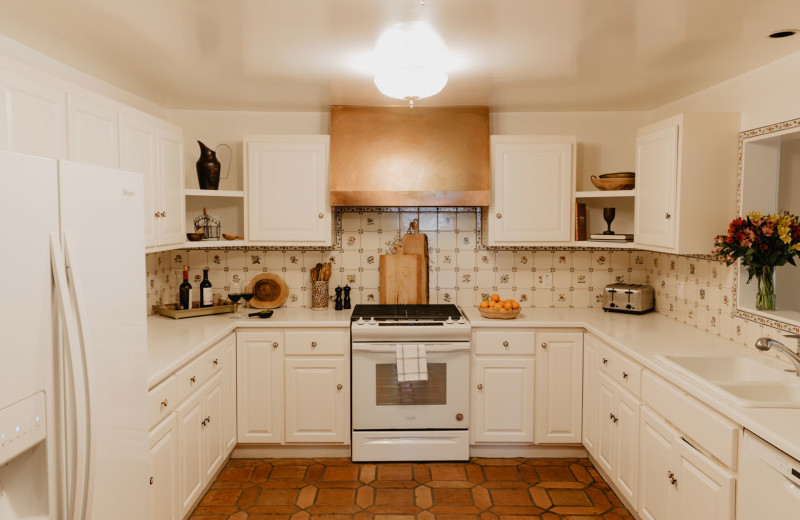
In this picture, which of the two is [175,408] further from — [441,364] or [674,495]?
[674,495]

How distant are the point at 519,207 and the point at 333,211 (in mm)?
1336

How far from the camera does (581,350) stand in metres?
3.56

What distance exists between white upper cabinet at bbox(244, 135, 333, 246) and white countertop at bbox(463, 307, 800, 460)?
1.29m

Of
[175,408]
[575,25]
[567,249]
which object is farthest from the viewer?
[567,249]

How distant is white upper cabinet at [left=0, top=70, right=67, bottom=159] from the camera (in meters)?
1.91

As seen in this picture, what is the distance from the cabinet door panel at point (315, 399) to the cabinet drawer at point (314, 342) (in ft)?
0.21

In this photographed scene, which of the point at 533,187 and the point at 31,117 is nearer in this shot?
the point at 31,117

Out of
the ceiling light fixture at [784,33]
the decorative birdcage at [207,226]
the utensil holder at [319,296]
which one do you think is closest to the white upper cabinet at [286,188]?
the decorative birdcage at [207,226]

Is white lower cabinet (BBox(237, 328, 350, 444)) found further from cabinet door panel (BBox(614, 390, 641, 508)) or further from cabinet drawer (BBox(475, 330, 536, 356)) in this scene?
cabinet door panel (BBox(614, 390, 641, 508))

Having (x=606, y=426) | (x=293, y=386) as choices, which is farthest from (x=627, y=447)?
(x=293, y=386)

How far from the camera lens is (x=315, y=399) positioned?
3.56m

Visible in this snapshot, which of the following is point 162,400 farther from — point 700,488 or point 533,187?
point 533,187

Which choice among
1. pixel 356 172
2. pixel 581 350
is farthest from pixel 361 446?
pixel 356 172

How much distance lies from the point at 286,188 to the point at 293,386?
133cm
